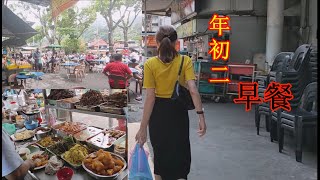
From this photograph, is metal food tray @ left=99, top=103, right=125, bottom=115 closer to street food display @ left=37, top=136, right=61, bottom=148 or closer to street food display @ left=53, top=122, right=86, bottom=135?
street food display @ left=53, top=122, right=86, bottom=135

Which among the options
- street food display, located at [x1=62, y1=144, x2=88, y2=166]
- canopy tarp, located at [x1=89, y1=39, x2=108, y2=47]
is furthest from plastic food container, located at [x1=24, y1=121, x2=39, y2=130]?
canopy tarp, located at [x1=89, y1=39, x2=108, y2=47]

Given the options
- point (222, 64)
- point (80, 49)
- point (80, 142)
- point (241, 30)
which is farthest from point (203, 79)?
point (80, 49)

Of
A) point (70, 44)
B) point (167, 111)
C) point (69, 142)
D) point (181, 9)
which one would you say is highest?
point (181, 9)

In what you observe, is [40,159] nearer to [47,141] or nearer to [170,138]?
[47,141]

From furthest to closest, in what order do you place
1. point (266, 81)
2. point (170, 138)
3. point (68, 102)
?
1. point (266, 81)
2. point (170, 138)
3. point (68, 102)

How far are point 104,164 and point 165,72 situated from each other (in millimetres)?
686

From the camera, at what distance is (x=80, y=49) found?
5.05ft

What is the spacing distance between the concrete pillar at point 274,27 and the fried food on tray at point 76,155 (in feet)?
14.9

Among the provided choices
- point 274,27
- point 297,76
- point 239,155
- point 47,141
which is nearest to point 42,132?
point 47,141

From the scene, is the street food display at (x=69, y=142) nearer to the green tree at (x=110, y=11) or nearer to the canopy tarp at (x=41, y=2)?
A: the green tree at (x=110, y=11)

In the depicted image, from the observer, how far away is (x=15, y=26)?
1.44 metres

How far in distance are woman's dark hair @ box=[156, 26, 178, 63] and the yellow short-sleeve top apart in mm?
45

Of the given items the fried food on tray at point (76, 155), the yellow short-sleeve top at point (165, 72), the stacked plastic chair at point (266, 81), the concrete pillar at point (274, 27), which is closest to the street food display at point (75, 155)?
the fried food on tray at point (76, 155)

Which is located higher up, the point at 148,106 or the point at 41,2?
the point at 41,2
